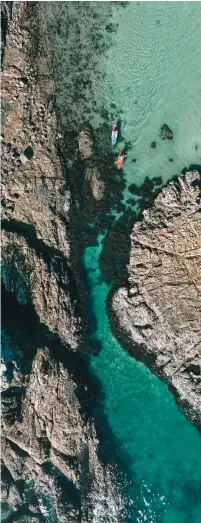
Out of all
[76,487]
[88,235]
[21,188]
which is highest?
[21,188]

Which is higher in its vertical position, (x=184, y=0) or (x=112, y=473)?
(x=184, y=0)

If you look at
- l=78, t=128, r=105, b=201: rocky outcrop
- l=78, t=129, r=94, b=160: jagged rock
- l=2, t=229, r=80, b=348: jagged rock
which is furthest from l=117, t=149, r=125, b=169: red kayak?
l=2, t=229, r=80, b=348: jagged rock

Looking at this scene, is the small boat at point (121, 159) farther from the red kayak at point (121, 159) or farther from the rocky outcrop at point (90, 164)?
the rocky outcrop at point (90, 164)

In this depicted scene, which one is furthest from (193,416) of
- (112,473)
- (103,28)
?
(103,28)

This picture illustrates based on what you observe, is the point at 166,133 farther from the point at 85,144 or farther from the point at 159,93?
the point at 85,144

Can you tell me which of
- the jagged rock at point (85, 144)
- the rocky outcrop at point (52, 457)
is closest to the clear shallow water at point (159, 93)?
the jagged rock at point (85, 144)

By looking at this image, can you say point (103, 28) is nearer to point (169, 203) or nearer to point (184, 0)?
point (184, 0)
